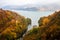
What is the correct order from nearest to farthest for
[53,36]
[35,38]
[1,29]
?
1. [53,36]
2. [35,38]
3. [1,29]

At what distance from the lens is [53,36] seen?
60000 mm

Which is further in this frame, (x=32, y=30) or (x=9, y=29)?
(x=9, y=29)

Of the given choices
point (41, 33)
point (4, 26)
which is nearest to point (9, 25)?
point (4, 26)

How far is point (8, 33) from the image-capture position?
80.4 meters

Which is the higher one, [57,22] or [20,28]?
[57,22]

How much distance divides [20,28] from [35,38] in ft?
82.8

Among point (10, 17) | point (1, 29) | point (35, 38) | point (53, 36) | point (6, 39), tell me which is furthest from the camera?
point (10, 17)

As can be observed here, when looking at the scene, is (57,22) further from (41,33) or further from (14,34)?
(14,34)

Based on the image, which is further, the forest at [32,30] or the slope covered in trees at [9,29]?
the slope covered in trees at [9,29]

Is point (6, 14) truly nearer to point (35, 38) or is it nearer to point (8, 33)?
point (8, 33)

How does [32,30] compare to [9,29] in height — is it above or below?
above

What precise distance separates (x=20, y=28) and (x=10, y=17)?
51.7 ft

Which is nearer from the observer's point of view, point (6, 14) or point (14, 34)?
point (14, 34)

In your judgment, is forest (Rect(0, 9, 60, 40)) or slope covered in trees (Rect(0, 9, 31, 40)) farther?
slope covered in trees (Rect(0, 9, 31, 40))
